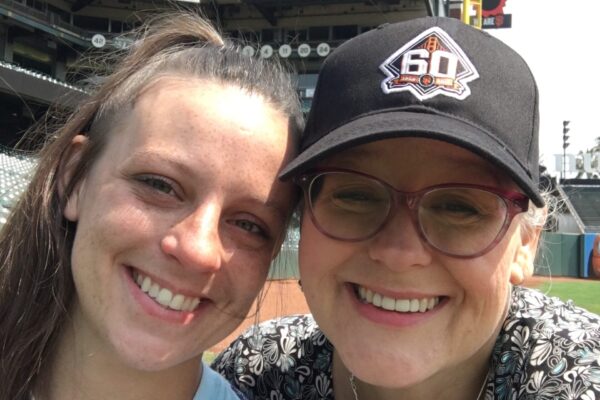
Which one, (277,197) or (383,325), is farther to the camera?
(277,197)

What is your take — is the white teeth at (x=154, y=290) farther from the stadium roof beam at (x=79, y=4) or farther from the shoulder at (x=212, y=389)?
the stadium roof beam at (x=79, y=4)

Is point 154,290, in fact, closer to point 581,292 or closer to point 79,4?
point 581,292

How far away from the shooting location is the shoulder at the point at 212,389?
171 centimetres

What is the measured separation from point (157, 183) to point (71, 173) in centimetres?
36

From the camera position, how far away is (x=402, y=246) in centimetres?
136

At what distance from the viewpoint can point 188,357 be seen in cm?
152

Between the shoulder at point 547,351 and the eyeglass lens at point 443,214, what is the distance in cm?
42

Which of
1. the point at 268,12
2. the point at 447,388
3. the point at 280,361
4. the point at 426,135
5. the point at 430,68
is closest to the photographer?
the point at 426,135

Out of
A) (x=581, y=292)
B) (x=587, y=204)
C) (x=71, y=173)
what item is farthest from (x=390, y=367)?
(x=587, y=204)

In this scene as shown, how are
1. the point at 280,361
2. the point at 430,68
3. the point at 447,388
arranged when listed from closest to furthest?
the point at 430,68, the point at 447,388, the point at 280,361

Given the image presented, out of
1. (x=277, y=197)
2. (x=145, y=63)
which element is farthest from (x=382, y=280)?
(x=145, y=63)

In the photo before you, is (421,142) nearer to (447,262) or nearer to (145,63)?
(447,262)

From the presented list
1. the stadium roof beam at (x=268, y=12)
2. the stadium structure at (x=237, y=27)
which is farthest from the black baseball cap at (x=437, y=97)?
the stadium roof beam at (x=268, y=12)

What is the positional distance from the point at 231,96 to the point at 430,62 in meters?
0.57
